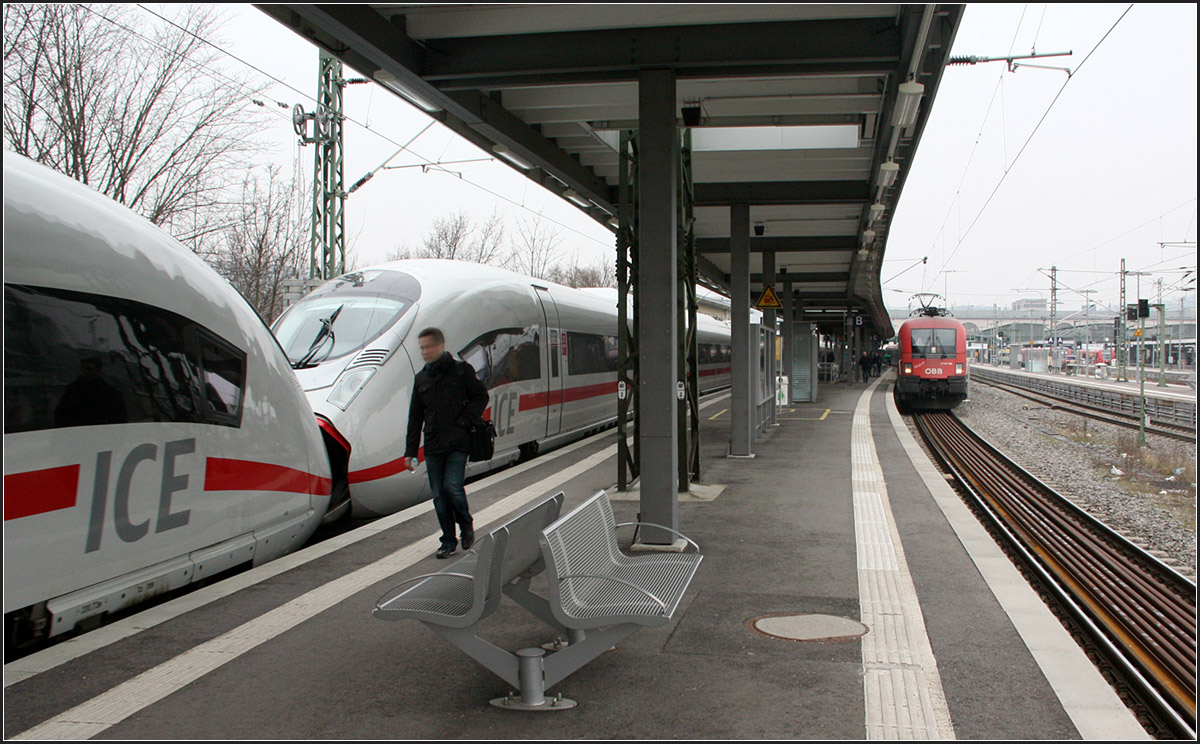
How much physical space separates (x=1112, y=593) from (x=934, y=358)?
20.8 m

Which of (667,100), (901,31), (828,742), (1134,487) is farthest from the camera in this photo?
(1134,487)

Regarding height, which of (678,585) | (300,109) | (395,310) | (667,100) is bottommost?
(678,585)

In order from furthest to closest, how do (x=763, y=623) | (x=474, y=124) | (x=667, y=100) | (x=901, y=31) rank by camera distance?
(x=474, y=124)
(x=667, y=100)
(x=901, y=31)
(x=763, y=623)

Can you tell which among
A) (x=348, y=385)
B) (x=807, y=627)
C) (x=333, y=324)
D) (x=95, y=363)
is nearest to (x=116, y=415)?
(x=95, y=363)

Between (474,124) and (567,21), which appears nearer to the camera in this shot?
(567,21)

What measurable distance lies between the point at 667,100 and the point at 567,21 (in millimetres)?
968

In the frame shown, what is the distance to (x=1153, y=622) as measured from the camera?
7.01 metres

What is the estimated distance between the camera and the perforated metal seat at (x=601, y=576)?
4016 millimetres

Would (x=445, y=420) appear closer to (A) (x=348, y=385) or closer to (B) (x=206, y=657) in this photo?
(A) (x=348, y=385)

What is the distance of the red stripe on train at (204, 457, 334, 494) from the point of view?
614cm

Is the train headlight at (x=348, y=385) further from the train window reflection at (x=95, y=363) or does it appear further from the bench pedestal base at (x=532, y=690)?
the bench pedestal base at (x=532, y=690)

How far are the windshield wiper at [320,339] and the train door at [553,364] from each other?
14.4 ft

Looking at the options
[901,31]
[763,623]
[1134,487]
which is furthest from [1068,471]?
[763,623]

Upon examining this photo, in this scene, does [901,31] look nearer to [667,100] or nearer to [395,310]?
[667,100]
